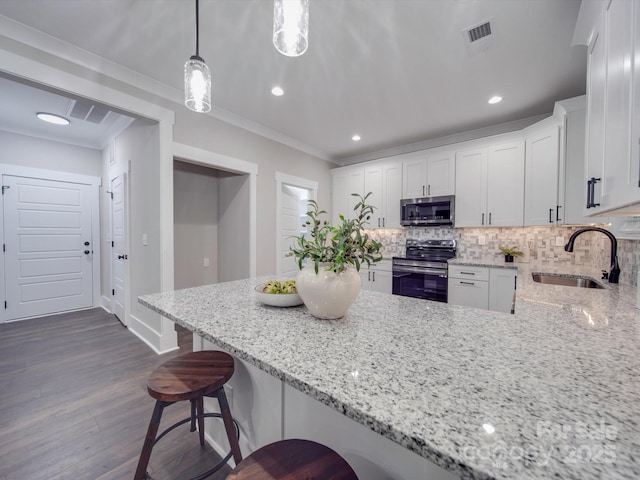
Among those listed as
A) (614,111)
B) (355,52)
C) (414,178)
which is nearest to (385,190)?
(414,178)

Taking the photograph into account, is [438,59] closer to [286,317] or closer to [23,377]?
[286,317]

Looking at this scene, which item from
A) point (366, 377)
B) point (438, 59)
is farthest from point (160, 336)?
point (438, 59)

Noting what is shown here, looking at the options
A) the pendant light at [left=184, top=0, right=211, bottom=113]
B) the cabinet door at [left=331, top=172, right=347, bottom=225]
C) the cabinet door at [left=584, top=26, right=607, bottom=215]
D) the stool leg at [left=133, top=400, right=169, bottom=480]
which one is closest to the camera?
the stool leg at [left=133, top=400, right=169, bottom=480]

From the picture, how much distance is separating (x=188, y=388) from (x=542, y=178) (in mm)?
3738

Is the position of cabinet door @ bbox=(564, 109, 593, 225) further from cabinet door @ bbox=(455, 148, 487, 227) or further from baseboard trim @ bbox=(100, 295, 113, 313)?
baseboard trim @ bbox=(100, 295, 113, 313)

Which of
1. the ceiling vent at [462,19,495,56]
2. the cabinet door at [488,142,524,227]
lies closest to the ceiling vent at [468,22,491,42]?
the ceiling vent at [462,19,495,56]

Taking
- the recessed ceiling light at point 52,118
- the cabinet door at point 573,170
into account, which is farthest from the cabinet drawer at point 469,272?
the recessed ceiling light at point 52,118

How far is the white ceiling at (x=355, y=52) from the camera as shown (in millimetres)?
1738

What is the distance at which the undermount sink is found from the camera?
2.12 m

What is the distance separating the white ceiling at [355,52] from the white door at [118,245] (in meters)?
1.76

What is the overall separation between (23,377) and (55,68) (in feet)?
8.45

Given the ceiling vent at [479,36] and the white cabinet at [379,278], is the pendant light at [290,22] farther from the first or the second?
the white cabinet at [379,278]

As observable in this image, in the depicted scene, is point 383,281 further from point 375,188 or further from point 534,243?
point 534,243

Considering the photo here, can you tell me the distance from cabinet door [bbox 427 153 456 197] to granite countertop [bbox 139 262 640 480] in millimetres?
2704
